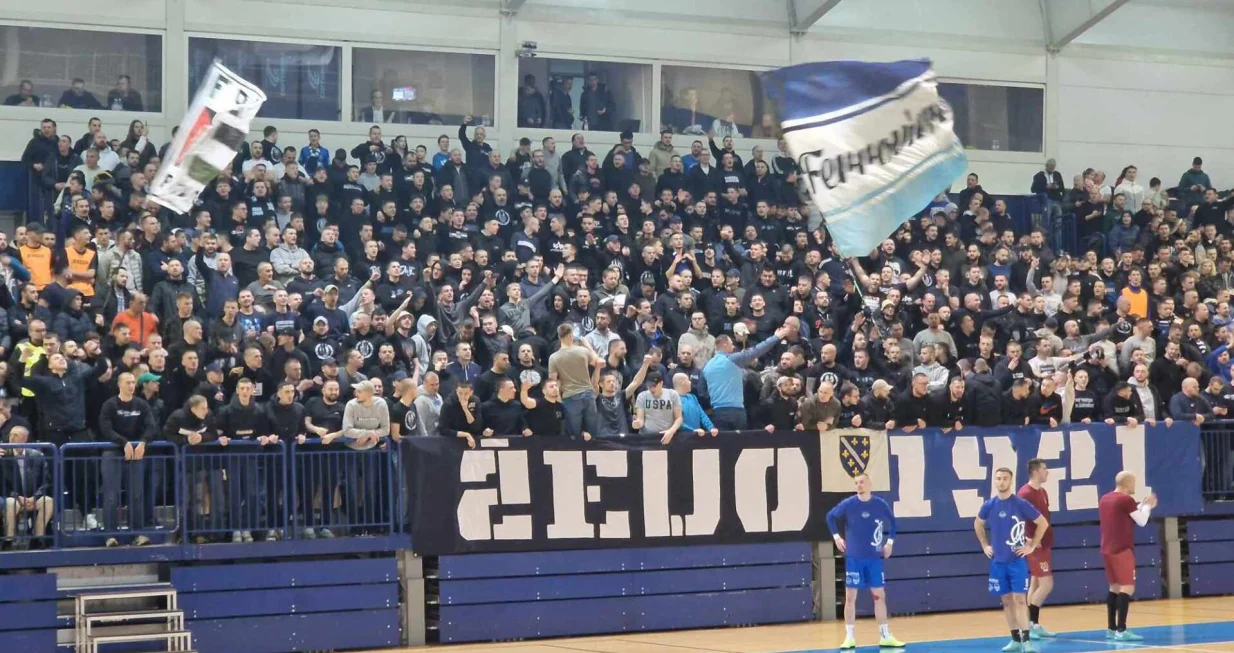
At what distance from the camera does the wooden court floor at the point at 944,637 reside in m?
19.7

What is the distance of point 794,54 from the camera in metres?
35.1

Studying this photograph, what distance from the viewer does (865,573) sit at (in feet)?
64.5

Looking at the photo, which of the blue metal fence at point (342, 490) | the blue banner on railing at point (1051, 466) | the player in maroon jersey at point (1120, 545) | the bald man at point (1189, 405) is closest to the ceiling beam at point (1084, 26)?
the bald man at point (1189, 405)

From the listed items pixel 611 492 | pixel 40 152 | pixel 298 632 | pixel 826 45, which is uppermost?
pixel 826 45

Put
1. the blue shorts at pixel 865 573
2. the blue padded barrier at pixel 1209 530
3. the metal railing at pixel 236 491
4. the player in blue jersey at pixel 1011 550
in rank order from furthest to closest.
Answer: the blue padded barrier at pixel 1209 530 < the blue shorts at pixel 865 573 < the metal railing at pixel 236 491 < the player in blue jersey at pixel 1011 550

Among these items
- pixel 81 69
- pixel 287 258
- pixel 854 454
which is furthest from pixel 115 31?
pixel 854 454

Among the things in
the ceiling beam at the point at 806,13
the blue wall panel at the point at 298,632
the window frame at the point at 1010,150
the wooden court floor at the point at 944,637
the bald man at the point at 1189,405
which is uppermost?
the ceiling beam at the point at 806,13

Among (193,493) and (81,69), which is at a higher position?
(81,69)

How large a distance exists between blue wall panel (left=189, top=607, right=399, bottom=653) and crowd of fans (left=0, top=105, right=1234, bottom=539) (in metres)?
2.12

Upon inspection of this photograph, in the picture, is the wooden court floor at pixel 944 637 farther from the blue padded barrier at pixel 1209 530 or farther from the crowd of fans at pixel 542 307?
the crowd of fans at pixel 542 307

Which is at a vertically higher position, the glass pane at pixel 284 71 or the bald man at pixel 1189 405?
the glass pane at pixel 284 71

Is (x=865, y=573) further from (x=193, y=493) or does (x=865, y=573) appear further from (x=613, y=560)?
(x=193, y=493)

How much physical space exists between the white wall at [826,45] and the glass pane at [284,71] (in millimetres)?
203

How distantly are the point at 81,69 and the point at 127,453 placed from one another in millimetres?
13372
